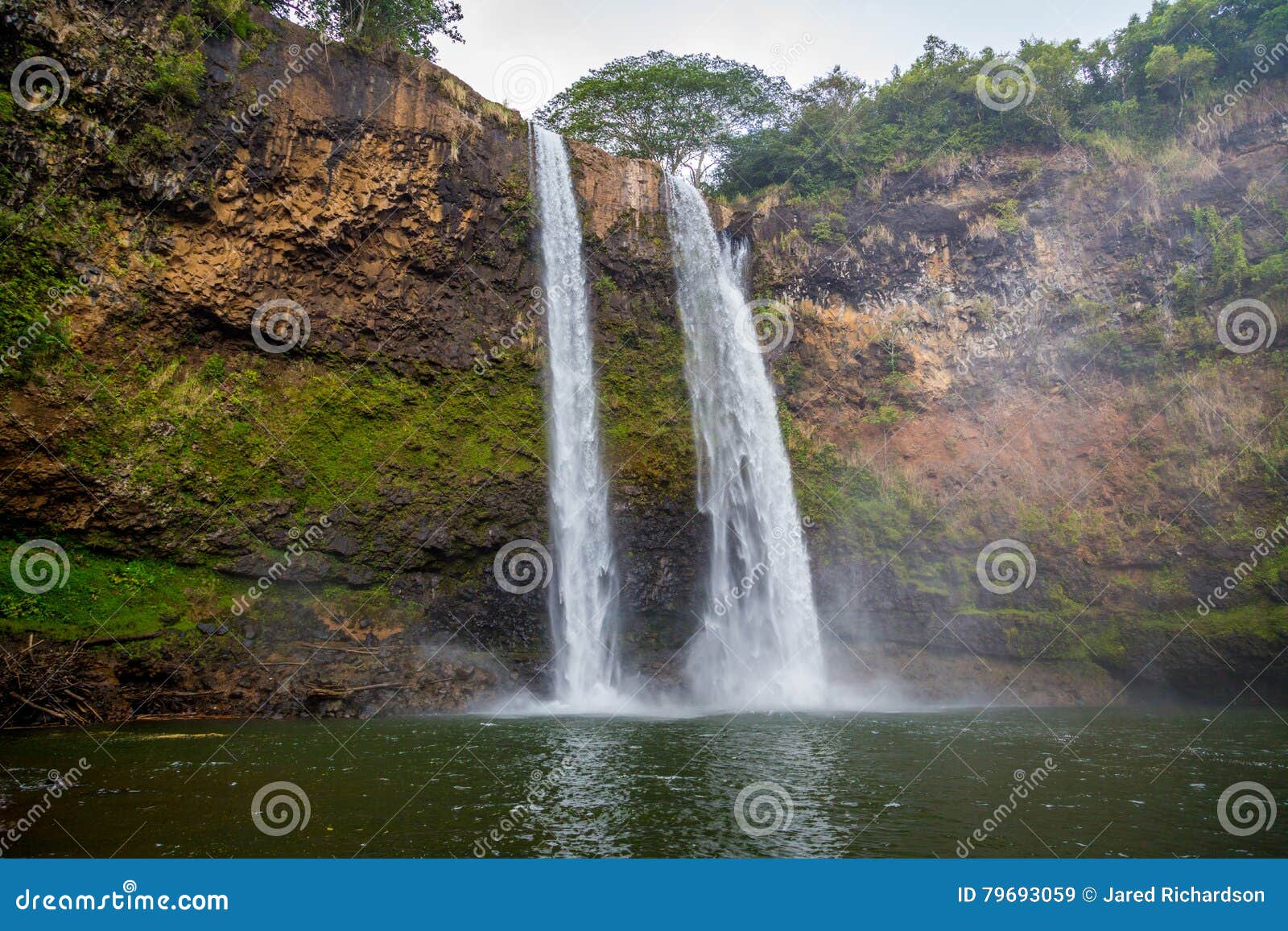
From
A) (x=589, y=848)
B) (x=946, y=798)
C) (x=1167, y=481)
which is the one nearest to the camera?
(x=589, y=848)

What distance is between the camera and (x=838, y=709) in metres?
16.3

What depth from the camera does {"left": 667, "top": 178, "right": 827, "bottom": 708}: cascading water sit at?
59.6ft

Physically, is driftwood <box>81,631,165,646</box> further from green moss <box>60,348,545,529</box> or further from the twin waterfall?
the twin waterfall

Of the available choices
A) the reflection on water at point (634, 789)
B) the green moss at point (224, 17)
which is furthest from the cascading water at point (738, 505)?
the green moss at point (224, 17)

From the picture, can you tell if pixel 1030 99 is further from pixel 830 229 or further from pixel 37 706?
pixel 37 706

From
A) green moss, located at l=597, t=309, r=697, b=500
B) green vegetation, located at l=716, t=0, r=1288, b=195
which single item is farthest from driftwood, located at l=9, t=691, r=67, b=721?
green vegetation, located at l=716, t=0, r=1288, b=195

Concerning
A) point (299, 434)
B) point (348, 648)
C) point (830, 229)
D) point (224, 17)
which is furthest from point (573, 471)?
point (830, 229)

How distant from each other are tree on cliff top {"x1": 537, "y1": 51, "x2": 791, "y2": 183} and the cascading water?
7964mm

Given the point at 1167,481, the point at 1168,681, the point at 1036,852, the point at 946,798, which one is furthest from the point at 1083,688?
the point at 1036,852

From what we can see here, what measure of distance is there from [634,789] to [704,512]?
437 inches

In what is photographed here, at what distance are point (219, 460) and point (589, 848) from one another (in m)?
12.3

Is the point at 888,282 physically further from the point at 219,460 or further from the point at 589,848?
the point at 589,848

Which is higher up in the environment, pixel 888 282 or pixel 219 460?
pixel 888 282

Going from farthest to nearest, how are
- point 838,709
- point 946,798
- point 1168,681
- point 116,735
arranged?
point 1168,681, point 838,709, point 116,735, point 946,798
